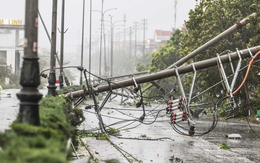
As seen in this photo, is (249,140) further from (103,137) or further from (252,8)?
(252,8)

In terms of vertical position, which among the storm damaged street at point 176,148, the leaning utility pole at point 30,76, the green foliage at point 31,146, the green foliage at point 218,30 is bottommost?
the storm damaged street at point 176,148

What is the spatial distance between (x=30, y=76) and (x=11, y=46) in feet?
227

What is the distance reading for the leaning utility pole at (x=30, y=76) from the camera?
609 centimetres

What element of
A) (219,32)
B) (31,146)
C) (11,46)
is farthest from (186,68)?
(11,46)

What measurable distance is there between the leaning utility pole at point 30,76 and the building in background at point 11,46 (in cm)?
6150

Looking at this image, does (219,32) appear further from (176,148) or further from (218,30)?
(176,148)

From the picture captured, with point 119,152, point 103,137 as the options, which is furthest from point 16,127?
point 103,137

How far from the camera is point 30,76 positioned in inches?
251

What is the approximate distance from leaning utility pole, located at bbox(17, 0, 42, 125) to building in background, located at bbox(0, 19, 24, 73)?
61504 mm

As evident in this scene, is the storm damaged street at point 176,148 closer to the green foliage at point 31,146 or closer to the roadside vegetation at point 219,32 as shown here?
the green foliage at point 31,146

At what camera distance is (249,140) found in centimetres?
1620

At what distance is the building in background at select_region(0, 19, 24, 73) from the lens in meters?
72.4

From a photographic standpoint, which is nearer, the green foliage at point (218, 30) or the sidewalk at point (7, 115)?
the sidewalk at point (7, 115)

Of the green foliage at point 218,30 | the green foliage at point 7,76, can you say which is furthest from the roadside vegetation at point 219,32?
the green foliage at point 7,76
